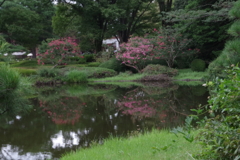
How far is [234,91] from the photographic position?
166cm

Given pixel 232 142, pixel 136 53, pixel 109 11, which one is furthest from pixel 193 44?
pixel 232 142

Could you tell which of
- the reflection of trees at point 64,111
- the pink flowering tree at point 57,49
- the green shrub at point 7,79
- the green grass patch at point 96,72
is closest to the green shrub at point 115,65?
the green grass patch at point 96,72

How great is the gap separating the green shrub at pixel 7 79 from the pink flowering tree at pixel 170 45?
1494cm

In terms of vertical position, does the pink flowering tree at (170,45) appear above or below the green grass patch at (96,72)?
above

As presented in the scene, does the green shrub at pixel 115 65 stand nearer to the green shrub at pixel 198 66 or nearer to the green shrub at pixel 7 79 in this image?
the green shrub at pixel 198 66

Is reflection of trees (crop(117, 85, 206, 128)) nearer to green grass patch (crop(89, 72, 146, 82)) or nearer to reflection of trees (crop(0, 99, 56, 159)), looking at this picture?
reflection of trees (crop(0, 99, 56, 159))

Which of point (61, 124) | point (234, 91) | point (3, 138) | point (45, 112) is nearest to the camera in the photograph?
point (234, 91)

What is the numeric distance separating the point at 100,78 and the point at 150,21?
9.56m

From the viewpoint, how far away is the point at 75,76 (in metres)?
16.3

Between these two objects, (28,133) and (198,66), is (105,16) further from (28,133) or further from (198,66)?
(28,133)

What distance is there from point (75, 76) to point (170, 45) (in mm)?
7248

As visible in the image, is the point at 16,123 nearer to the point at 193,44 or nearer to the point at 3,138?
the point at 3,138

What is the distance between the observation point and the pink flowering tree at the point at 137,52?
16759 mm

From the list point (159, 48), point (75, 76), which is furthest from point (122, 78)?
point (159, 48)
